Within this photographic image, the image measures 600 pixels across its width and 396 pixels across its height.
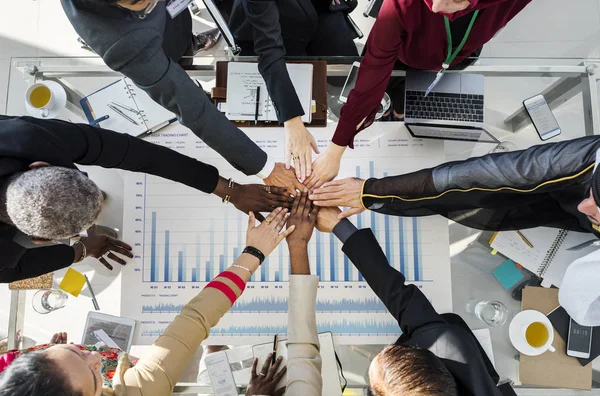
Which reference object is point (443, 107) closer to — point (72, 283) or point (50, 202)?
point (50, 202)

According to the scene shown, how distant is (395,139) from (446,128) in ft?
0.62

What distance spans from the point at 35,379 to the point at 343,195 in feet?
3.52

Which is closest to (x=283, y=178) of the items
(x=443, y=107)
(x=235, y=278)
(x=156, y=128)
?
(x=235, y=278)

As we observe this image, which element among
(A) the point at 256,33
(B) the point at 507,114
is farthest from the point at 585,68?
(A) the point at 256,33

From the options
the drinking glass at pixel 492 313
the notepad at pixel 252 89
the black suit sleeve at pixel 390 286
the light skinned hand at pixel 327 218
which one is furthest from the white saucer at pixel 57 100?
the drinking glass at pixel 492 313

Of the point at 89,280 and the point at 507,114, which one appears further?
the point at 507,114

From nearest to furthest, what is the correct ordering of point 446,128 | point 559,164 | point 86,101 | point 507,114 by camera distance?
point 559,164
point 446,128
point 86,101
point 507,114

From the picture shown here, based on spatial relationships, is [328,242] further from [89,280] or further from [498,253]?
[89,280]

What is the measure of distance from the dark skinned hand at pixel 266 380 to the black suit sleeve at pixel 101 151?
0.69 metres

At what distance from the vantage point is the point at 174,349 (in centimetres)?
125

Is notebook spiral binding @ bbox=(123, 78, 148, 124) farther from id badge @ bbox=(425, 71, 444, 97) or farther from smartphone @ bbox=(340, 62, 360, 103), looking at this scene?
id badge @ bbox=(425, 71, 444, 97)

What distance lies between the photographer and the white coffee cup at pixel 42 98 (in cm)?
164

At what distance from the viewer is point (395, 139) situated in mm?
1631

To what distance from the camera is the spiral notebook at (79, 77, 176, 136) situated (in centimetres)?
164
